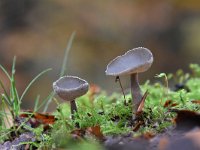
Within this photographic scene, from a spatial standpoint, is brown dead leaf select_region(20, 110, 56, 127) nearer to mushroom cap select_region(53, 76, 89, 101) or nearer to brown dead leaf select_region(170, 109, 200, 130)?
mushroom cap select_region(53, 76, 89, 101)

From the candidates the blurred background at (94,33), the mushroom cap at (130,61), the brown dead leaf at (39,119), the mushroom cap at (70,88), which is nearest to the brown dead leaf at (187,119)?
the mushroom cap at (130,61)

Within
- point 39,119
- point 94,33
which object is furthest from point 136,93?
point 94,33

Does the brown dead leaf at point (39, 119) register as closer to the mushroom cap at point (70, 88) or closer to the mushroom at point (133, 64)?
the mushroom cap at point (70, 88)

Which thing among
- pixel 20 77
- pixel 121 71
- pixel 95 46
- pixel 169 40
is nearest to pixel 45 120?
pixel 121 71

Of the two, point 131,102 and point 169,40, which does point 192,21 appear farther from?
point 131,102

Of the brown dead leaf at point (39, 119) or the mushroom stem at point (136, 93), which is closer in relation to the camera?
the mushroom stem at point (136, 93)

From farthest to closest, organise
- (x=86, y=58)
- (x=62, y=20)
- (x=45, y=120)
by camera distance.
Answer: (x=62, y=20)
(x=86, y=58)
(x=45, y=120)

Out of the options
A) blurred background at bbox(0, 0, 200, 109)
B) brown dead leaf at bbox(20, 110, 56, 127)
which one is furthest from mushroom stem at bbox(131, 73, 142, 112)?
blurred background at bbox(0, 0, 200, 109)
